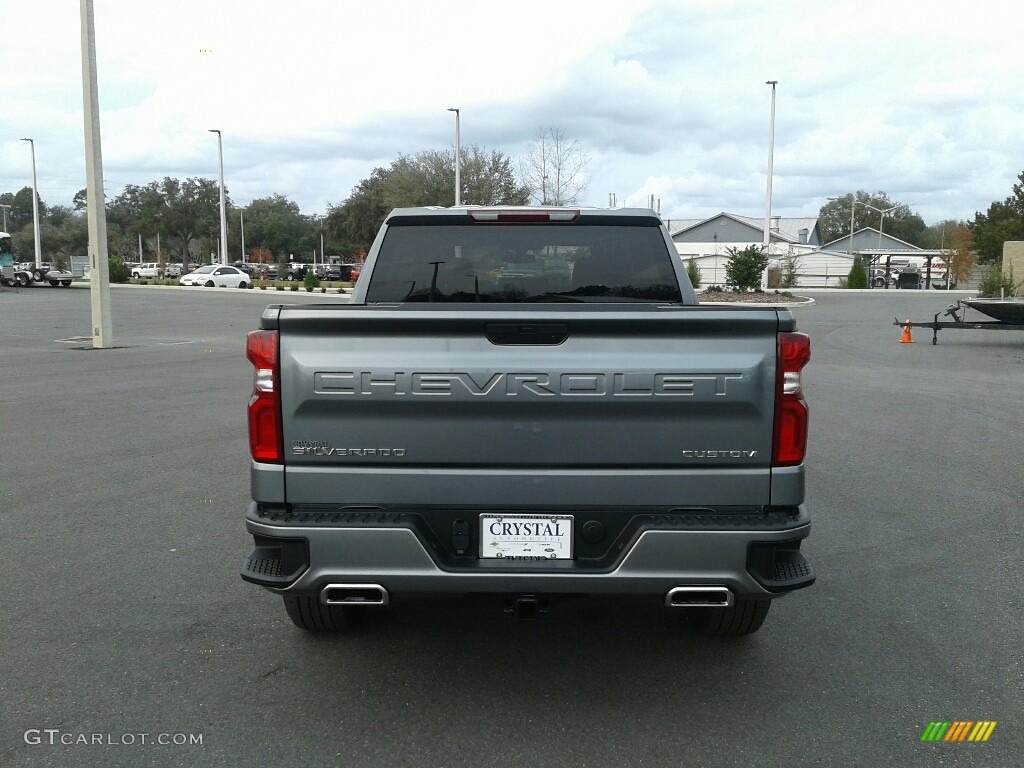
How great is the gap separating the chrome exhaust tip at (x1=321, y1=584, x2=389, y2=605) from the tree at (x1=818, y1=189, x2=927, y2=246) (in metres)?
141

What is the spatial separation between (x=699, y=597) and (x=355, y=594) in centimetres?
131

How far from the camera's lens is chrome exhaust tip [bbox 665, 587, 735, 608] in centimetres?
349

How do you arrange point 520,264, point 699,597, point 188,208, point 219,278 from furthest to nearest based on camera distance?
point 188,208, point 219,278, point 520,264, point 699,597

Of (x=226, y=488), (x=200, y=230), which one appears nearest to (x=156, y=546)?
(x=226, y=488)

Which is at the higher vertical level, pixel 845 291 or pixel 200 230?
pixel 200 230

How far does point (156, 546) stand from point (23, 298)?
127 ft

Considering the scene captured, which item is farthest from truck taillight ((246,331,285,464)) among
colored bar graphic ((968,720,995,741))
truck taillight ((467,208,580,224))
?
colored bar graphic ((968,720,995,741))

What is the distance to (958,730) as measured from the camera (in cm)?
359

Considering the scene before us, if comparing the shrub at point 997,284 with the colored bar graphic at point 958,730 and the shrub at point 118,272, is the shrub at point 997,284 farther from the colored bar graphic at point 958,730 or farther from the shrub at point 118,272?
the shrub at point 118,272

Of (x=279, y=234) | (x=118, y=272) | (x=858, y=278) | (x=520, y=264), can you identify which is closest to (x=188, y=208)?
(x=279, y=234)

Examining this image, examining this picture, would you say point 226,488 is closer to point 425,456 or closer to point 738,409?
point 425,456

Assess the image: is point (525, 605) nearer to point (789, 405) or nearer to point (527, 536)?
point (527, 536)

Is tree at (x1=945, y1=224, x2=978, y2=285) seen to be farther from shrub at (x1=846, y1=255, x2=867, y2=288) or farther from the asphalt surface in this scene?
the asphalt surface

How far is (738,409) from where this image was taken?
11.3 ft
